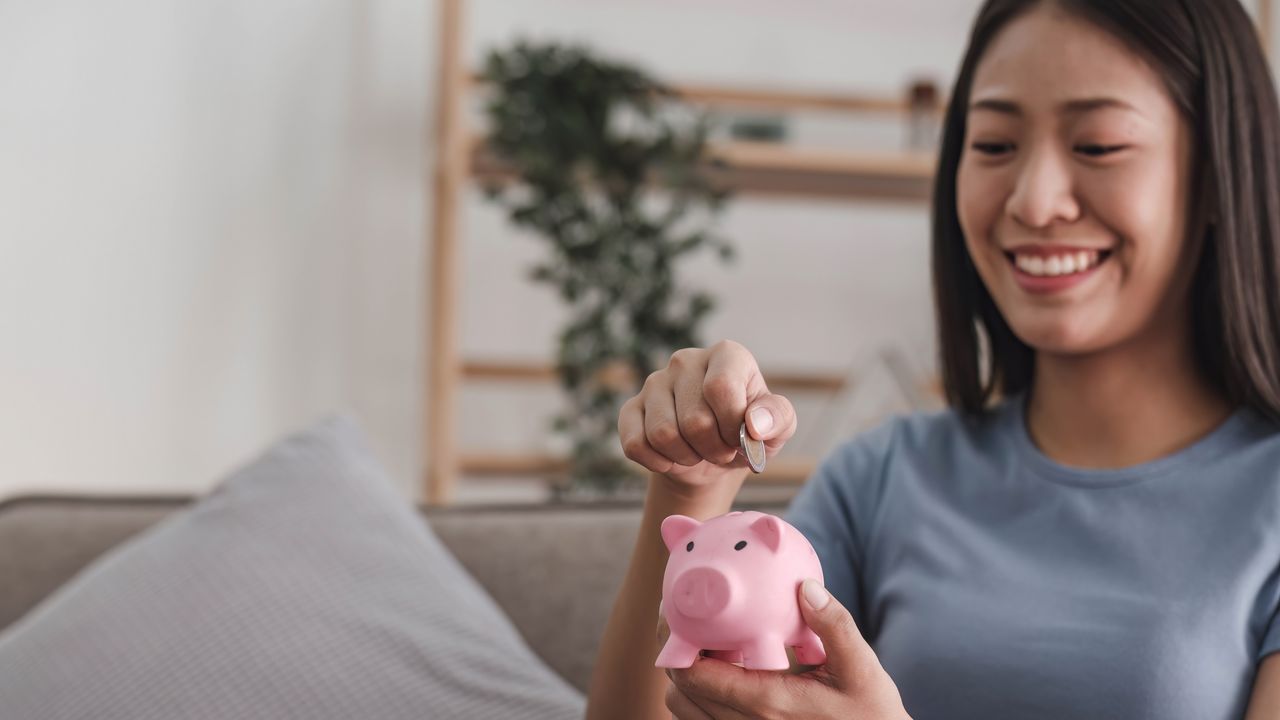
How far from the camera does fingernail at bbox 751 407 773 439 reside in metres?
0.68

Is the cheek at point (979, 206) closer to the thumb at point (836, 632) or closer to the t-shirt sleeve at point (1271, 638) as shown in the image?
the t-shirt sleeve at point (1271, 638)

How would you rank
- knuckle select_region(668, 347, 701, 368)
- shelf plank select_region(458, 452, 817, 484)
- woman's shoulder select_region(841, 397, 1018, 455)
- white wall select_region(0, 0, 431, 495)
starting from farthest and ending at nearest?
shelf plank select_region(458, 452, 817, 484) → white wall select_region(0, 0, 431, 495) → woman's shoulder select_region(841, 397, 1018, 455) → knuckle select_region(668, 347, 701, 368)

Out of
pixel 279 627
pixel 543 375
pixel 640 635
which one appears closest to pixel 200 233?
pixel 543 375

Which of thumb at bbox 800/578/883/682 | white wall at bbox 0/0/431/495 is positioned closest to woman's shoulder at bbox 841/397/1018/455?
thumb at bbox 800/578/883/682

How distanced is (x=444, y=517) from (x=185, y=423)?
1.90 metres

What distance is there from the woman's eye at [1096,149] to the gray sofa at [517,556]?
0.51 metres

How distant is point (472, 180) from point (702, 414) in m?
2.48

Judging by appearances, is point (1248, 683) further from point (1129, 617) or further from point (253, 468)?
point (253, 468)

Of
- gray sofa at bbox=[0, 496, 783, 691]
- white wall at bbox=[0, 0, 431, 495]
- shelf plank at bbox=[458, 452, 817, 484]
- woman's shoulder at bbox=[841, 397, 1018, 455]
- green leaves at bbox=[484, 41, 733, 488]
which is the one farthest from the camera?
shelf plank at bbox=[458, 452, 817, 484]

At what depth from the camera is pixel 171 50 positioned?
293 centimetres

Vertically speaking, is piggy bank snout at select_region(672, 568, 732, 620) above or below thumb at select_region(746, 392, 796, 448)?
below

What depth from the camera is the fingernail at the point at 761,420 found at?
678 millimetres

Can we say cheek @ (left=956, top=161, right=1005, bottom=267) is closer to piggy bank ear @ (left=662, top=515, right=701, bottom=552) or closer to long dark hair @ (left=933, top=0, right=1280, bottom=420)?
long dark hair @ (left=933, top=0, right=1280, bottom=420)

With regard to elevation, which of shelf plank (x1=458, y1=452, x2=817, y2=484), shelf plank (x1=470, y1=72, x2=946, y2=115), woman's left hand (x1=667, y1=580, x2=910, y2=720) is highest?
shelf plank (x1=470, y1=72, x2=946, y2=115)
